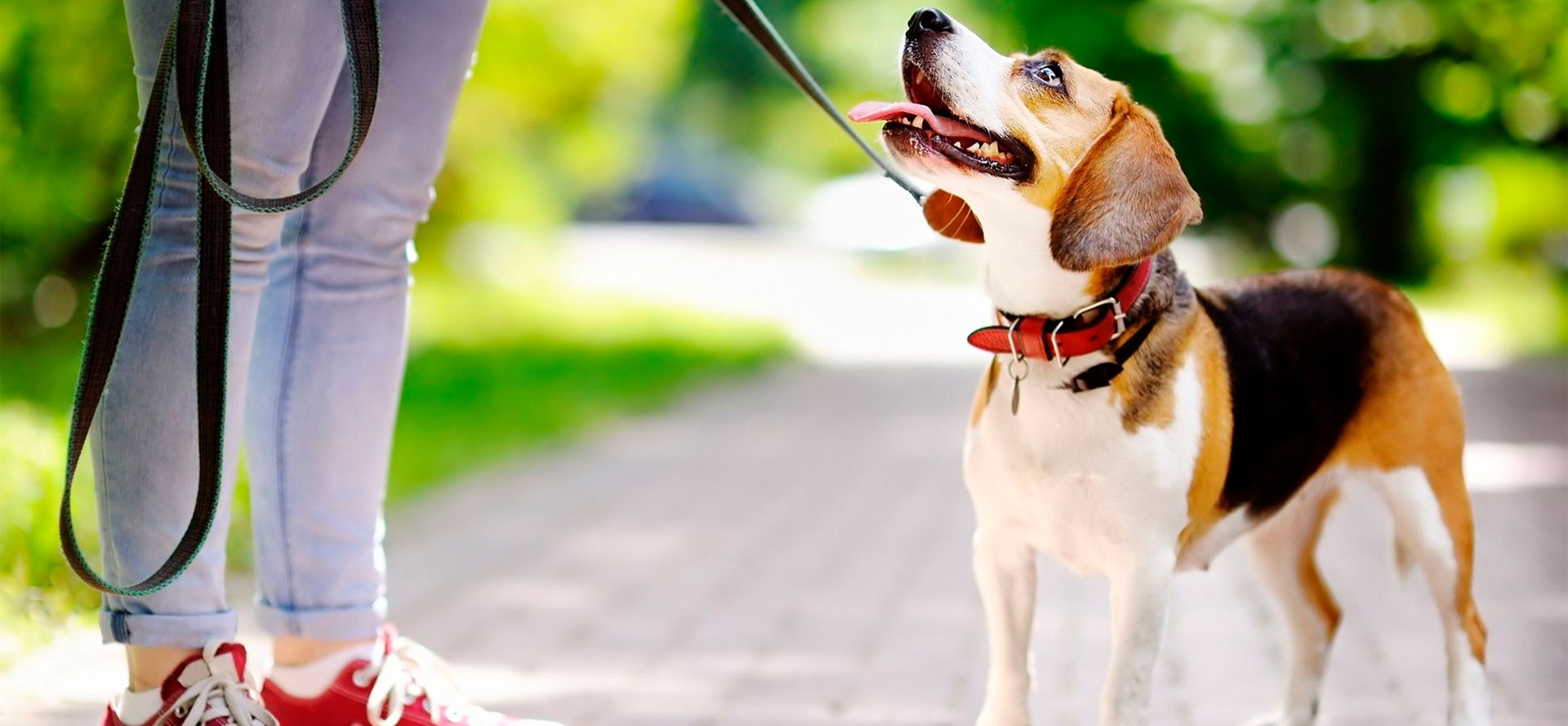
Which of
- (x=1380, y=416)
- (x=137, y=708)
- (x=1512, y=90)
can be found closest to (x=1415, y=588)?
(x=1380, y=416)

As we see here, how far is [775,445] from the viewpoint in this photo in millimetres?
9336

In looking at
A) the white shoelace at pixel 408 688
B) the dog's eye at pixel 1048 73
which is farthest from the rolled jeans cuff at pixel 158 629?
the dog's eye at pixel 1048 73

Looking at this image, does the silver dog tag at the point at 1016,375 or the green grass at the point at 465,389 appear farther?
the green grass at the point at 465,389

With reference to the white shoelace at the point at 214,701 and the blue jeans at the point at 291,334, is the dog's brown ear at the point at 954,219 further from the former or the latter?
the white shoelace at the point at 214,701

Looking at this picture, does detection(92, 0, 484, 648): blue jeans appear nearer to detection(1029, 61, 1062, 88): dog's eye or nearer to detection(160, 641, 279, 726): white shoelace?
detection(160, 641, 279, 726): white shoelace

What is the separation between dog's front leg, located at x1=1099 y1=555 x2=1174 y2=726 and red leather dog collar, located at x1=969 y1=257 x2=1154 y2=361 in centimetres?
41

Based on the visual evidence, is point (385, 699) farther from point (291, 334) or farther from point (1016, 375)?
point (1016, 375)

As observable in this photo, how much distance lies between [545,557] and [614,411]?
4293 millimetres

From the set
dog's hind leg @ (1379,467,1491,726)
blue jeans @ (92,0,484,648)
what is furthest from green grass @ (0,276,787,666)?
dog's hind leg @ (1379,467,1491,726)

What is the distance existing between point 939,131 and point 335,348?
1.22 metres

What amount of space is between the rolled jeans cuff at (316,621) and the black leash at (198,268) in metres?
0.43

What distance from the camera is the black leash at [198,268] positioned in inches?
106

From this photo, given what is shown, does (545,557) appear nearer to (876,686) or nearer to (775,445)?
(876,686)

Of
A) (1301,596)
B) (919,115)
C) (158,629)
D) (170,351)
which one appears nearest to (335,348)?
(170,351)
